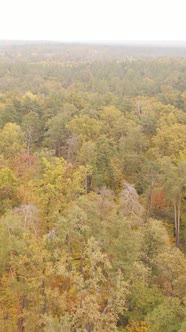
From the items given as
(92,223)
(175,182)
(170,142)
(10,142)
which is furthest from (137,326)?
(10,142)

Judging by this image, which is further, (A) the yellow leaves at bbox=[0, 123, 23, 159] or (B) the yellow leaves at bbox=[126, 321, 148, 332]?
(A) the yellow leaves at bbox=[0, 123, 23, 159]

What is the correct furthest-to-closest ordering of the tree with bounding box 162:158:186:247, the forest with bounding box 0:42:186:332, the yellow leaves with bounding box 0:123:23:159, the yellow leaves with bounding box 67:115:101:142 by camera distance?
1. the yellow leaves with bounding box 67:115:101:142
2. the yellow leaves with bounding box 0:123:23:159
3. the tree with bounding box 162:158:186:247
4. the forest with bounding box 0:42:186:332

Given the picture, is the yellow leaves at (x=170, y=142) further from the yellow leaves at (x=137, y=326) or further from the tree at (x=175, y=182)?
the yellow leaves at (x=137, y=326)

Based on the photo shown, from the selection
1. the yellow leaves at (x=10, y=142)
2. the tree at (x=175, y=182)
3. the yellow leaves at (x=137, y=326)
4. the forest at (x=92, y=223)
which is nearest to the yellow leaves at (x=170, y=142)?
the forest at (x=92, y=223)

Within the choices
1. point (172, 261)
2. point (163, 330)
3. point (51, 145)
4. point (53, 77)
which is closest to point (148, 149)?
point (51, 145)

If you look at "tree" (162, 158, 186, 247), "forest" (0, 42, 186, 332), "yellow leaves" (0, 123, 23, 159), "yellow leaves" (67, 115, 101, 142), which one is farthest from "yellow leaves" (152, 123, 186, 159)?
"yellow leaves" (0, 123, 23, 159)

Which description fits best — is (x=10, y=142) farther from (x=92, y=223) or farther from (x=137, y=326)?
(x=137, y=326)

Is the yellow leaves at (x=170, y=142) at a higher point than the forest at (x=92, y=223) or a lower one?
higher

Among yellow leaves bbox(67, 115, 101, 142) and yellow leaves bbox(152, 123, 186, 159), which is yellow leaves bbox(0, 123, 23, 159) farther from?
yellow leaves bbox(152, 123, 186, 159)
